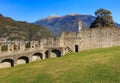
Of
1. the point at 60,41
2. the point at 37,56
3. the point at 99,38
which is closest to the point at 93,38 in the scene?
the point at 99,38

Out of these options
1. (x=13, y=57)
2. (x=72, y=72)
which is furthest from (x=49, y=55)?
(x=72, y=72)

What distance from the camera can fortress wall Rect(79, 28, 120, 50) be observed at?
5578cm

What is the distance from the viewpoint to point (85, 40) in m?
58.3

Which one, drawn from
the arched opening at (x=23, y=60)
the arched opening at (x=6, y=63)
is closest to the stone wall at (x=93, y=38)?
the arched opening at (x=23, y=60)

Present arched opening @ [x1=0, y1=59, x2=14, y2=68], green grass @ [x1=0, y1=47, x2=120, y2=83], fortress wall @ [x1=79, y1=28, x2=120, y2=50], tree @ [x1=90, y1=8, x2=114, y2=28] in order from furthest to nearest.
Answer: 1. tree @ [x1=90, y1=8, x2=114, y2=28]
2. fortress wall @ [x1=79, y1=28, x2=120, y2=50]
3. arched opening @ [x1=0, y1=59, x2=14, y2=68]
4. green grass @ [x1=0, y1=47, x2=120, y2=83]

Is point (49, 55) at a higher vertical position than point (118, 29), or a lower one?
lower

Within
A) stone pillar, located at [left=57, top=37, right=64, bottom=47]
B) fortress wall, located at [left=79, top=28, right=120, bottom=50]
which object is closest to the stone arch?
stone pillar, located at [left=57, top=37, right=64, bottom=47]

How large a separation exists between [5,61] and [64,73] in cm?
2274

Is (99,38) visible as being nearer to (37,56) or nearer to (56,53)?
(56,53)

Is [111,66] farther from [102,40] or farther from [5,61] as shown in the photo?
[5,61]

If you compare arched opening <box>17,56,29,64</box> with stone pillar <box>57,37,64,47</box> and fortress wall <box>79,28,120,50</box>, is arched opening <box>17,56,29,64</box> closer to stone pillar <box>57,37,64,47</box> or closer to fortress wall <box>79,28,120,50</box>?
stone pillar <box>57,37,64,47</box>

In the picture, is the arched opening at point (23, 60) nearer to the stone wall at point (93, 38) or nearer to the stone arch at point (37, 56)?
the stone arch at point (37, 56)

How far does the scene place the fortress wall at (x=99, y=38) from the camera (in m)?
55.8

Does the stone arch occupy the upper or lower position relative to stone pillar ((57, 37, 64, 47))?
lower
